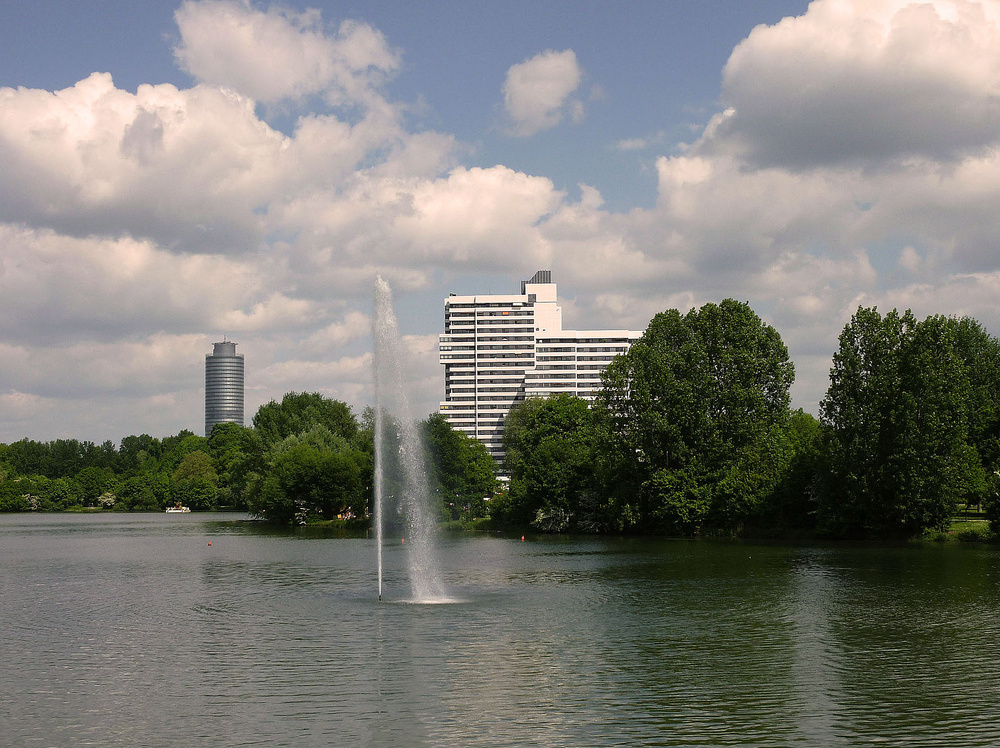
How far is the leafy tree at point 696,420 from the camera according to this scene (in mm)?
98438

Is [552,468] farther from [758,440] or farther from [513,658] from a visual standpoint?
[513,658]

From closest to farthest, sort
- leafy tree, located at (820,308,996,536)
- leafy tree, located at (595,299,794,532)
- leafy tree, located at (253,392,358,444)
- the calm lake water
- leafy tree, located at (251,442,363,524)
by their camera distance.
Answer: the calm lake water, leafy tree, located at (820,308,996,536), leafy tree, located at (595,299,794,532), leafy tree, located at (251,442,363,524), leafy tree, located at (253,392,358,444)

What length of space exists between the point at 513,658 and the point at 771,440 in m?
72.3

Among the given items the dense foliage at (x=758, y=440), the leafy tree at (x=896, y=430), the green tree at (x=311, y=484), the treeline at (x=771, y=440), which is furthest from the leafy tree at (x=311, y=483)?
the leafy tree at (x=896, y=430)

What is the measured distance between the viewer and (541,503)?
12081 centimetres

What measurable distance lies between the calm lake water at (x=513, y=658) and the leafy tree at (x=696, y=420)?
111 ft

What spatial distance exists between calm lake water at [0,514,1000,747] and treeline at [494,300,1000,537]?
74.6 feet

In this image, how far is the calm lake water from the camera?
2397cm

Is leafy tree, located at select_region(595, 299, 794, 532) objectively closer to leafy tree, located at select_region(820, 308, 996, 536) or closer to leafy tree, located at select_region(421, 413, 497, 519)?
leafy tree, located at select_region(820, 308, 996, 536)

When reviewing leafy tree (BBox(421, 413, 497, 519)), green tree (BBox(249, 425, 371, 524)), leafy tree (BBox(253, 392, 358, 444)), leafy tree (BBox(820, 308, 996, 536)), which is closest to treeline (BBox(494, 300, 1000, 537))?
leafy tree (BBox(820, 308, 996, 536))

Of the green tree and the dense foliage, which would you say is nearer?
the dense foliage

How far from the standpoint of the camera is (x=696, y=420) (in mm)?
98938

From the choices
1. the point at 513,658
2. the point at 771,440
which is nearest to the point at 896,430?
the point at 771,440

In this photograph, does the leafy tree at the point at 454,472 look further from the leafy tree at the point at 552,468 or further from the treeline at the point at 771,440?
the treeline at the point at 771,440
